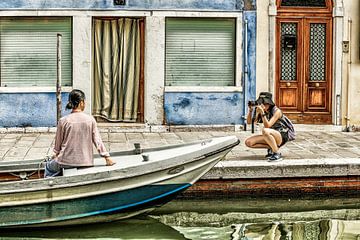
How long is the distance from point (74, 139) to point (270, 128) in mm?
3498

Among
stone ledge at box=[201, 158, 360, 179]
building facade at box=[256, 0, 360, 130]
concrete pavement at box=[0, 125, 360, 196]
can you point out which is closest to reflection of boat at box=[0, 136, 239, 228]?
stone ledge at box=[201, 158, 360, 179]

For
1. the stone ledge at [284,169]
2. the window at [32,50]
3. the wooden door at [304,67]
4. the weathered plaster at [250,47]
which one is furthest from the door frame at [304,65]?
the stone ledge at [284,169]

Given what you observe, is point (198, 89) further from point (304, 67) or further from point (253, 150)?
point (253, 150)

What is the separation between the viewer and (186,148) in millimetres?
11227

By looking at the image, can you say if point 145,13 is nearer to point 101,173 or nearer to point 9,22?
point 9,22

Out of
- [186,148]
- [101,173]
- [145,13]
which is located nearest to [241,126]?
[145,13]

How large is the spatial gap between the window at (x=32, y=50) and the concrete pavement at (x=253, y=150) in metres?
1.00

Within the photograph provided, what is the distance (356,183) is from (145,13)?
19.0 feet

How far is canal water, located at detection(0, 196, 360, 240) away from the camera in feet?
35.1

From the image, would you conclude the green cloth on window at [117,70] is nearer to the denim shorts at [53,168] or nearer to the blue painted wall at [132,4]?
the blue painted wall at [132,4]

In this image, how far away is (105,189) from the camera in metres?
10.4

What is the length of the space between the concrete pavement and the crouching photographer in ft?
0.68

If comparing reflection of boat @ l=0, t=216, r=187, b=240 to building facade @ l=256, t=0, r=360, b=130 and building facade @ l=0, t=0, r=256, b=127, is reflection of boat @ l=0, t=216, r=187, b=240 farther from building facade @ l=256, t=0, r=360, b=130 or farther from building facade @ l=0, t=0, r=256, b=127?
building facade @ l=256, t=0, r=360, b=130

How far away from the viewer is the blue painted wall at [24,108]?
16125mm
